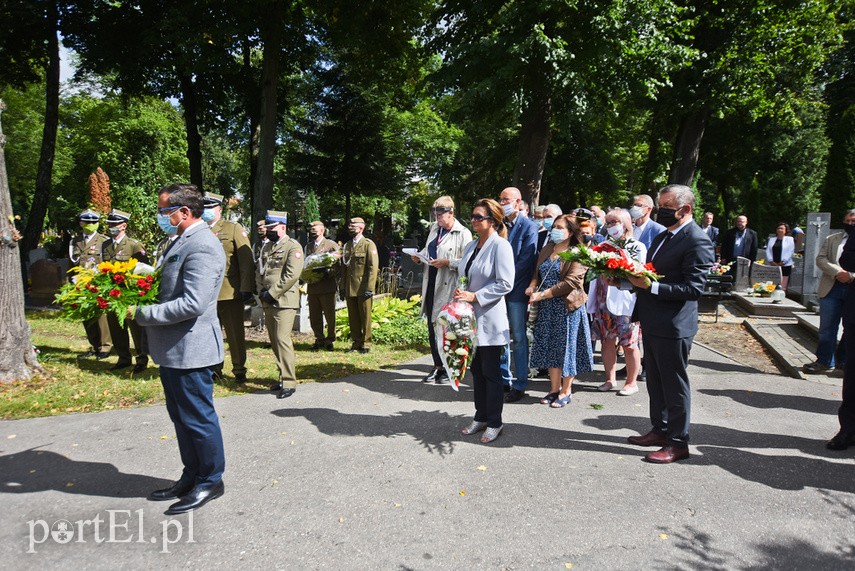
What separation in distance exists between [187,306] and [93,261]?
5738 mm

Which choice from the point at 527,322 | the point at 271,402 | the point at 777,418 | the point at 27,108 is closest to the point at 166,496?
the point at 271,402

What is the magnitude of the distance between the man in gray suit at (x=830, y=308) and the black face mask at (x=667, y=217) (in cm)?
390

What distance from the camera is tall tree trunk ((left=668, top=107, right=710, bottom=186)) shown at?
1941 centimetres

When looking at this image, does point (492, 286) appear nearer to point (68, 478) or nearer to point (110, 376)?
point (68, 478)

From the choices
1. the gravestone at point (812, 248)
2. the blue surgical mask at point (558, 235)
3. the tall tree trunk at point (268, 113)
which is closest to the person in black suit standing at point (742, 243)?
the gravestone at point (812, 248)

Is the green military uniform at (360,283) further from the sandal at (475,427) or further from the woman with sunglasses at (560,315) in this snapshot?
the sandal at (475,427)

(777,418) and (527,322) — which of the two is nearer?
(777,418)

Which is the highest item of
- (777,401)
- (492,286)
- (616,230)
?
(616,230)

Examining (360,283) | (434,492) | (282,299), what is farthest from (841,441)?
(360,283)

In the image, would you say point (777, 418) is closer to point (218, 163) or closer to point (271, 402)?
point (271, 402)

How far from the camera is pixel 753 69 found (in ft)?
56.8

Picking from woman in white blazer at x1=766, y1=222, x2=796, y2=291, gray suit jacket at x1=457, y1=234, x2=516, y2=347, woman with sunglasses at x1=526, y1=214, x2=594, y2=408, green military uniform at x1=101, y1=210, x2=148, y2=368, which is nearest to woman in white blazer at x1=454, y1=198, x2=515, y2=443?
gray suit jacket at x1=457, y1=234, x2=516, y2=347

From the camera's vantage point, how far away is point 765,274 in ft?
48.3

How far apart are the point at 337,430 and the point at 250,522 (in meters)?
1.72
